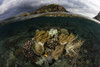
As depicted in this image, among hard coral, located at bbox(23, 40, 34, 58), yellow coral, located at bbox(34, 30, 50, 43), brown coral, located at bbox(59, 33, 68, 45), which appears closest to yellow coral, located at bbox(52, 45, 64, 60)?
brown coral, located at bbox(59, 33, 68, 45)

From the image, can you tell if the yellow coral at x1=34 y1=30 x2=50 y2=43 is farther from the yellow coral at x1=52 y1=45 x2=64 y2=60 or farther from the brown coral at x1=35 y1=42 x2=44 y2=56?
the yellow coral at x1=52 y1=45 x2=64 y2=60

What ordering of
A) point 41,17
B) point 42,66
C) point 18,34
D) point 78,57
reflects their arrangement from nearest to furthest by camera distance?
point 42,66, point 78,57, point 18,34, point 41,17

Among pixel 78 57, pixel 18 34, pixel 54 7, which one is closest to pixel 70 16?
pixel 54 7

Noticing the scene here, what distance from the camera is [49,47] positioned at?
4.83 meters

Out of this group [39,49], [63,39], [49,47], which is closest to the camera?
[39,49]

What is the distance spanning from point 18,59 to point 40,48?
1562 millimetres

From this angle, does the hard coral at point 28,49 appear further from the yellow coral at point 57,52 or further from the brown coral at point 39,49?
the yellow coral at point 57,52

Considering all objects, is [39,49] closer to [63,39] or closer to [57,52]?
[57,52]

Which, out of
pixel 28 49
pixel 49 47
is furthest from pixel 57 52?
pixel 28 49

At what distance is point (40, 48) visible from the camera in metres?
4.73

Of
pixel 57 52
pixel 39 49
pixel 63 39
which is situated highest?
pixel 63 39

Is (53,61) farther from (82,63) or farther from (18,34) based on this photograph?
(18,34)

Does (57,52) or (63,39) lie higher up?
(63,39)

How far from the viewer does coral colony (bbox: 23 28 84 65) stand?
15.3 ft
